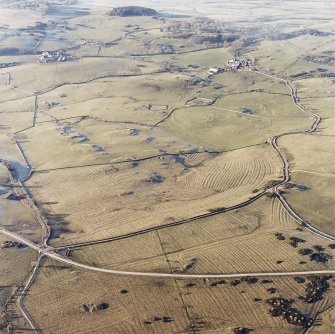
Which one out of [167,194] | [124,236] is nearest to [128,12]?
[167,194]

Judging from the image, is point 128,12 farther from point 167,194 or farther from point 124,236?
point 124,236

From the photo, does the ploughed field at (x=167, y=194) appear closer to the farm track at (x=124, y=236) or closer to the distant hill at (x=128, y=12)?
the farm track at (x=124, y=236)

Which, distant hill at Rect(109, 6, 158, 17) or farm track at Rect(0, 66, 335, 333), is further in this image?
distant hill at Rect(109, 6, 158, 17)

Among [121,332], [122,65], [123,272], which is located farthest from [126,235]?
[122,65]

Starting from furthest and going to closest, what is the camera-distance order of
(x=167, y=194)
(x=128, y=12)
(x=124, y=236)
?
(x=128, y=12)
(x=167, y=194)
(x=124, y=236)

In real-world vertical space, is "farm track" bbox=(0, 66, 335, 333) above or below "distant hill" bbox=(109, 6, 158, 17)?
below

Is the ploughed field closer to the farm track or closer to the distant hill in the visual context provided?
the farm track

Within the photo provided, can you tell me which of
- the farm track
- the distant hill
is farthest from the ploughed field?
the distant hill

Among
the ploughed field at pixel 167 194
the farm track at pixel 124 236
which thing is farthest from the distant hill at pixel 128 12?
the farm track at pixel 124 236
